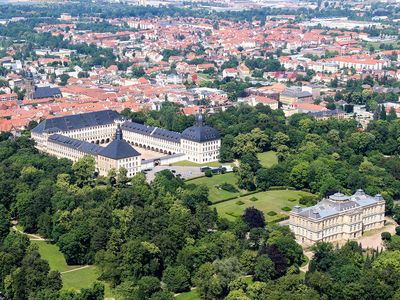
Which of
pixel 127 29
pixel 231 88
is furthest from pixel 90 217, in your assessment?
pixel 127 29

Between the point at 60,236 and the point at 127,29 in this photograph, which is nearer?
the point at 60,236

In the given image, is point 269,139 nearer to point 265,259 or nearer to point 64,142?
point 64,142

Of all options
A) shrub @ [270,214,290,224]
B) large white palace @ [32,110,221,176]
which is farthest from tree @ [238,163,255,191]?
large white palace @ [32,110,221,176]

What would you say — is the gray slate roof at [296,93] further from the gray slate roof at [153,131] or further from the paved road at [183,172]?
the paved road at [183,172]

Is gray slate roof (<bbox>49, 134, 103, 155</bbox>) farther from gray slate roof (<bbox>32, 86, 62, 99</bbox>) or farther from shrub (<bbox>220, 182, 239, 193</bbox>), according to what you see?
gray slate roof (<bbox>32, 86, 62, 99</bbox>)

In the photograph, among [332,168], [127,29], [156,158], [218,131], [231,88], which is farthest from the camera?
[127,29]

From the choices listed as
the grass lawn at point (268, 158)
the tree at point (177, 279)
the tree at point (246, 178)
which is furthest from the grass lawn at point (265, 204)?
the tree at point (177, 279)

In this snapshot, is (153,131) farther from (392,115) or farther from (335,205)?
(335,205)
